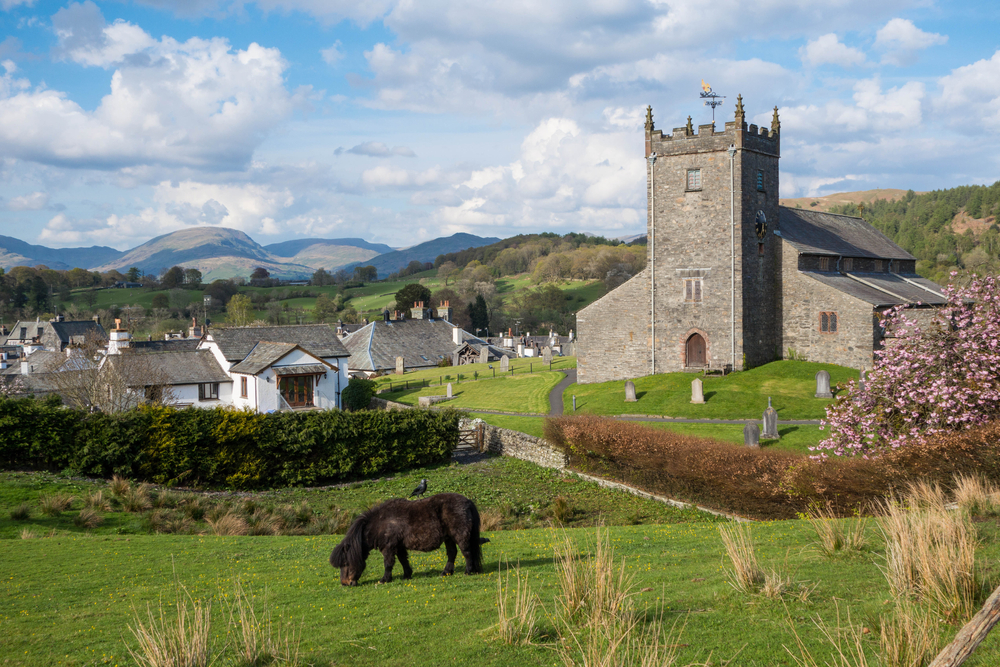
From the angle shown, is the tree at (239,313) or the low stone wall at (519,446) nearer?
the low stone wall at (519,446)

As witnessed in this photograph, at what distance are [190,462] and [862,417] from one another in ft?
72.3

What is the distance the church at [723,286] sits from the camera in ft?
131

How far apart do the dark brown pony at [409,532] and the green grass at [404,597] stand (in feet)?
1.23

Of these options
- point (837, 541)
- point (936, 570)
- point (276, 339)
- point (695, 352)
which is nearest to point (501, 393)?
point (695, 352)

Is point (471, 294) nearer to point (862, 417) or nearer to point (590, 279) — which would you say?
point (590, 279)

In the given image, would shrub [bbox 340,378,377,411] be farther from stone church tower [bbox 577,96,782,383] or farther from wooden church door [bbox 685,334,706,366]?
wooden church door [bbox 685,334,706,366]

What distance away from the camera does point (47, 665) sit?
7.16m

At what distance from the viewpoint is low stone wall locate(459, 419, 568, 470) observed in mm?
27922

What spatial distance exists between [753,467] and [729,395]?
1767cm

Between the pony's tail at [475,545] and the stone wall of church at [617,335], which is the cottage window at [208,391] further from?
the pony's tail at [475,545]

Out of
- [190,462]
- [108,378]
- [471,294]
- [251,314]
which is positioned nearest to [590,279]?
[471,294]

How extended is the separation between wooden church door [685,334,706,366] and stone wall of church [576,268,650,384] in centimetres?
249

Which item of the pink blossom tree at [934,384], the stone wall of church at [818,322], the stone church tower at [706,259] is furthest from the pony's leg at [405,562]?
the stone wall of church at [818,322]

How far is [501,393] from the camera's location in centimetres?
4538
